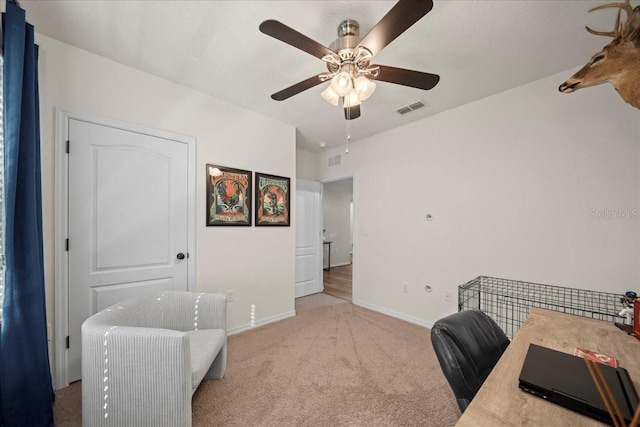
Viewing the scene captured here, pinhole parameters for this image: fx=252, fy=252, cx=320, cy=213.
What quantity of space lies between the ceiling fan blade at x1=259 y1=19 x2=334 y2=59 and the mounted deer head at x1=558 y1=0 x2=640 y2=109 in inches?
53.1

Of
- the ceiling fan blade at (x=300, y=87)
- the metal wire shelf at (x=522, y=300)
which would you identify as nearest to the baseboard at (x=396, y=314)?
the metal wire shelf at (x=522, y=300)

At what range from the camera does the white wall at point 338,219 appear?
274 inches

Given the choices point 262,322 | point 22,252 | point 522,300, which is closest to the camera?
point 22,252

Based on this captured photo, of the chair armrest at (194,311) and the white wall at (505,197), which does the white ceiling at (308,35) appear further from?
the chair armrest at (194,311)

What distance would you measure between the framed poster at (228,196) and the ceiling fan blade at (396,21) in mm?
1950

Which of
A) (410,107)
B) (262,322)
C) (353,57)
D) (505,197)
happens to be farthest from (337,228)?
(353,57)

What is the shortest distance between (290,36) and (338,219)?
20.2ft

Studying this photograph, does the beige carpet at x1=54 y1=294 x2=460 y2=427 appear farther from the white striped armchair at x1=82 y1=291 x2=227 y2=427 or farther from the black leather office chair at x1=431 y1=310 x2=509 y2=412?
the black leather office chair at x1=431 y1=310 x2=509 y2=412

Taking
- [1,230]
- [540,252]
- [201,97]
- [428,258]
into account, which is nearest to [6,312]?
[1,230]

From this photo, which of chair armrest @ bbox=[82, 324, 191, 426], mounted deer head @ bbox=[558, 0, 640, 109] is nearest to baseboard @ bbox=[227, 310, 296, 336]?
chair armrest @ bbox=[82, 324, 191, 426]

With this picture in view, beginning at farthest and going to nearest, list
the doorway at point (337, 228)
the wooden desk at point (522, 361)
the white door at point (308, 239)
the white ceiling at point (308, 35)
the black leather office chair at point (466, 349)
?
the doorway at point (337, 228) → the white door at point (308, 239) → the white ceiling at point (308, 35) → the black leather office chair at point (466, 349) → the wooden desk at point (522, 361)

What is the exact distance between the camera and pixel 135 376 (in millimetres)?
1345

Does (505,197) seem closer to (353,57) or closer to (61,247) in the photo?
(353,57)

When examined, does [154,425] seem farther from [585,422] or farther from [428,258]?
[428,258]
